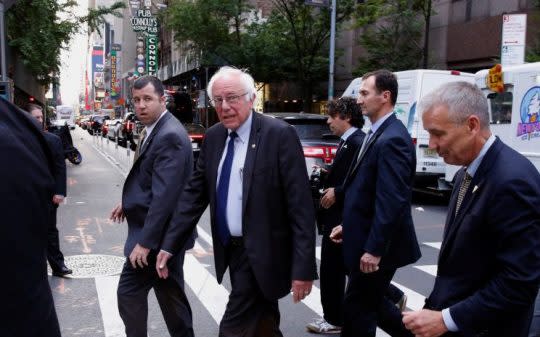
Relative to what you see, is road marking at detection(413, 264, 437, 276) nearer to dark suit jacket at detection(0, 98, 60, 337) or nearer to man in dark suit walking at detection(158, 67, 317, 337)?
man in dark suit walking at detection(158, 67, 317, 337)

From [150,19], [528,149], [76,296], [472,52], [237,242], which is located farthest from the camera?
[150,19]

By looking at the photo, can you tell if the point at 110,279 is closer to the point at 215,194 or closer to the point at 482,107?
the point at 215,194

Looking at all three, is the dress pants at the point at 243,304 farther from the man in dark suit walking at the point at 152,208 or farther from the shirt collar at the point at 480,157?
the shirt collar at the point at 480,157

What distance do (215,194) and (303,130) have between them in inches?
302

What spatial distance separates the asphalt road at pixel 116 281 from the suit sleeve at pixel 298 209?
6.65 feet

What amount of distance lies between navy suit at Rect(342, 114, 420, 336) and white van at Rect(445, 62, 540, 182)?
724 centimetres

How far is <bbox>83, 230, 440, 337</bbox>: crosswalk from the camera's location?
5.58 m

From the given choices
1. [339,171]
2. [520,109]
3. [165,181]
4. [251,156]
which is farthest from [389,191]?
[520,109]

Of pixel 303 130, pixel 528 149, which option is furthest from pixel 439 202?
pixel 303 130

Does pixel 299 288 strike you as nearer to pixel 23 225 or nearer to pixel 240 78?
pixel 240 78

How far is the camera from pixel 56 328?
2.12 m

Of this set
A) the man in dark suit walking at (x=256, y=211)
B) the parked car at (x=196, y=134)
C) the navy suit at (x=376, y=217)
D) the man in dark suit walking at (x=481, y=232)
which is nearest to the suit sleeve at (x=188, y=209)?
the man in dark suit walking at (x=256, y=211)

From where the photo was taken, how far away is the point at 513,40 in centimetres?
1227

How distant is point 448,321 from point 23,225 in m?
→ 1.61
